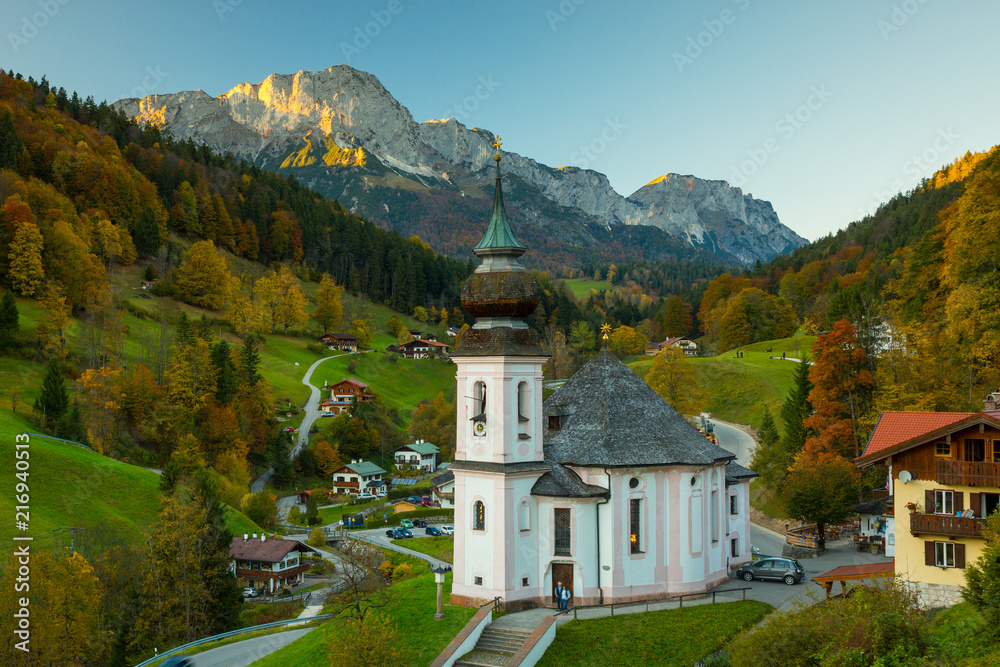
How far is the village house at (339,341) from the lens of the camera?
12262 centimetres

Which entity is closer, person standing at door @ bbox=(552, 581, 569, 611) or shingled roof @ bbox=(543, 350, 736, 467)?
person standing at door @ bbox=(552, 581, 569, 611)

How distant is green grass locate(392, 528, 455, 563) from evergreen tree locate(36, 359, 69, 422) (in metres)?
27.4

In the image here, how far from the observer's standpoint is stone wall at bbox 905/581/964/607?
25984 millimetres

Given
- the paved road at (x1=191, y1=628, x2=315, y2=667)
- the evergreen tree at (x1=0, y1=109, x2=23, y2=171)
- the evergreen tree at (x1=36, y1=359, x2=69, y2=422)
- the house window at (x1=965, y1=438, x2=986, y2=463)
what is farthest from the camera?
the evergreen tree at (x1=0, y1=109, x2=23, y2=171)

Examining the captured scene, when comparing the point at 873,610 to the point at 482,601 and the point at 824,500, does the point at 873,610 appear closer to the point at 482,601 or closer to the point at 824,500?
the point at 482,601

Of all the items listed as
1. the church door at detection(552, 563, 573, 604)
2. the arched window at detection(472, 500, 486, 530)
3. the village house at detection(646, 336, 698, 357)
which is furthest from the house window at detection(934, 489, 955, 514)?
the village house at detection(646, 336, 698, 357)

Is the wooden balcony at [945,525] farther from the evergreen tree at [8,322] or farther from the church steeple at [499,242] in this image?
the evergreen tree at [8,322]

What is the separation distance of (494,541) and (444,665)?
217 inches

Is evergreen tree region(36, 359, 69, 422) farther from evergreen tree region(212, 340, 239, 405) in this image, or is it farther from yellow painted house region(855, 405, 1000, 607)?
yellow painted house region(855, 405, 1000, 607)

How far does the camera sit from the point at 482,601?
2981 centimetres

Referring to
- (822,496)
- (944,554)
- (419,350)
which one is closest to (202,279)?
(419,350)

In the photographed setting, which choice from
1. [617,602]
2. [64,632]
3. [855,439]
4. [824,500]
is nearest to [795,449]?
[855,439]

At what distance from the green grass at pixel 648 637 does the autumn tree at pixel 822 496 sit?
574 inches

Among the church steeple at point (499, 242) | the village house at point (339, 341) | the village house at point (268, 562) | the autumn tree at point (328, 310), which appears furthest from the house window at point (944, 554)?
the autumn tree at point (328, 310)
